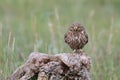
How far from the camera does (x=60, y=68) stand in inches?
179

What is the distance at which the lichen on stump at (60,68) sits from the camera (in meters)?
4.52

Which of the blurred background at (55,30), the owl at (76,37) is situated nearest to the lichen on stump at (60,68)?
the owl at (76,37)

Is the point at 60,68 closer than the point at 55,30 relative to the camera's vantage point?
Yes

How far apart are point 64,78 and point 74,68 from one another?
0.13 meters

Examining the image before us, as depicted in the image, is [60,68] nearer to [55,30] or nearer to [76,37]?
[76,37]

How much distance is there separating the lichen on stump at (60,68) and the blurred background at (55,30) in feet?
2.31

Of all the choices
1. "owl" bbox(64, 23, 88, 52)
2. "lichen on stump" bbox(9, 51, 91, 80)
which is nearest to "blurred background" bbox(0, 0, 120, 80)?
"lichen on stump" bbox(9, 51, 91, 80)

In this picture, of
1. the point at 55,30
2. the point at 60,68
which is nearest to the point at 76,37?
the point at 60,68

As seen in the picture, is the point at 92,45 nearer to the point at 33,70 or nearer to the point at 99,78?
the point at 99,78

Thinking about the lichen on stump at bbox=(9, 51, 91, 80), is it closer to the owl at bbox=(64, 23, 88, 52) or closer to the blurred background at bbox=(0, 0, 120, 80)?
the owl at bbox=(64, 23, 88, 52)

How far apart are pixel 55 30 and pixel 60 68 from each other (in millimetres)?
4554

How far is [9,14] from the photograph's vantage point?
1162 centimetres

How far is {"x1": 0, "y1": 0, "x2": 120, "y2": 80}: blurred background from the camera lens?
6.56 m

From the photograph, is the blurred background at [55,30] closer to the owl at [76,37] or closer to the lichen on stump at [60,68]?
the lichen on stump at [60,68]
